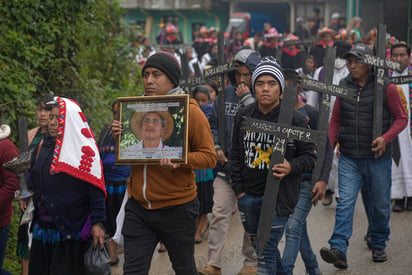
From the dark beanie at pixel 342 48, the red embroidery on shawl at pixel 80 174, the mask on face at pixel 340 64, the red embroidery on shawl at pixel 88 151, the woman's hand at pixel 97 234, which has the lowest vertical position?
the woman's hand at pixel 97 234

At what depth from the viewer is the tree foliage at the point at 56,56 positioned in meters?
7.87

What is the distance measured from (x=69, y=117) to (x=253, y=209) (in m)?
1.54

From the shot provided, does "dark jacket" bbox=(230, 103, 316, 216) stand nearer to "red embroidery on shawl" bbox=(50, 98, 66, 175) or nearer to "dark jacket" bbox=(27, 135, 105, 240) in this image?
"dark jacket" bbox=(27, 135, 105, 240)

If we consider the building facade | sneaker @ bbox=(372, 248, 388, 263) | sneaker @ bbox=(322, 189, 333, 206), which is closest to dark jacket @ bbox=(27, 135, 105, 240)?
sneaker @ bbox=(372, 248, 388, 263)

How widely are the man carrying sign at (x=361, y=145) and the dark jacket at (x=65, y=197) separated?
8.74ft

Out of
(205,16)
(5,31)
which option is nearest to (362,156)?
(5,31)

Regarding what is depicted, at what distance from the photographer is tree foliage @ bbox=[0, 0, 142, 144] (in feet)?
25.8

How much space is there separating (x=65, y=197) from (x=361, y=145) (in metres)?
3.14

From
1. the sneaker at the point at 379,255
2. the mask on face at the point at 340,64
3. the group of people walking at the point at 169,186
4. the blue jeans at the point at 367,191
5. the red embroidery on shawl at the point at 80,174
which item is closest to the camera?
the group of people walking at the point at 169,186

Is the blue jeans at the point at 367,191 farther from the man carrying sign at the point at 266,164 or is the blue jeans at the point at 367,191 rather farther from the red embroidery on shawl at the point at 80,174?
the red embroidery on shawl at the point at 80,174

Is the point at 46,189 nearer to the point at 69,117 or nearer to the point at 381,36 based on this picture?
the point at 69,117

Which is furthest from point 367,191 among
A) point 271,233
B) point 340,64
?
point 340,64

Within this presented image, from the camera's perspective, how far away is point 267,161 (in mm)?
5207

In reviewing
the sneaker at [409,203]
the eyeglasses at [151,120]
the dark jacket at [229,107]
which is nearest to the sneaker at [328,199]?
the sneaker at [409,203]
